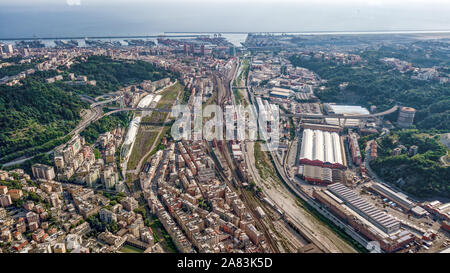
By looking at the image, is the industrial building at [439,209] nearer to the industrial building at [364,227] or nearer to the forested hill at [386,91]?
the industrial building at [364,227]

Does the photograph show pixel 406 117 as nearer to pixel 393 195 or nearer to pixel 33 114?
pixel 393 195

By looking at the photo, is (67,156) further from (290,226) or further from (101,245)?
(290,226)

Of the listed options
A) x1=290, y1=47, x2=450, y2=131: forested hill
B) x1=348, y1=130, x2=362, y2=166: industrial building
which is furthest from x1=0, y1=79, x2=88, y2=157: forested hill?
x1=290, y1=47, x2=450, y2=131: forested hill

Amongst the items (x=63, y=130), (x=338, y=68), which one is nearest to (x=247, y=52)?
(x=338, y=68)

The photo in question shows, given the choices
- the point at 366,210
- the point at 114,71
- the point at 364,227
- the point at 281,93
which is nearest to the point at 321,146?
the point at 366,210

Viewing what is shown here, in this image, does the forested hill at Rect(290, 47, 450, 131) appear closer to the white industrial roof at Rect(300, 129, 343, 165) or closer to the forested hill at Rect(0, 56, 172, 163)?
the white industrial roof at Rect(300, 129, 343, 165)

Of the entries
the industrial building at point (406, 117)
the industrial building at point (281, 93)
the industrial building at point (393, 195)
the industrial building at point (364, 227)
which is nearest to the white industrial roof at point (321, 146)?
the industrial building at point (393, 195)
